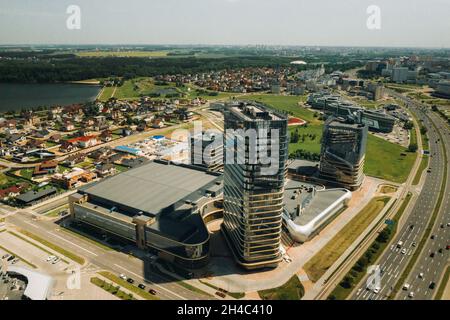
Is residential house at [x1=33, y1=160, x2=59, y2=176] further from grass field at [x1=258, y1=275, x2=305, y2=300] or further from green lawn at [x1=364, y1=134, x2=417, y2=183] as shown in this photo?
green lawn at [x1=364, y1=134, x2=417, y2=183]

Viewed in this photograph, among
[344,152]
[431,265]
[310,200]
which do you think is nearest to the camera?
[431,265]

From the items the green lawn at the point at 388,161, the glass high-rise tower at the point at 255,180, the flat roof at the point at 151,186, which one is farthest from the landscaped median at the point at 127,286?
the green lawn at the point at 388,161

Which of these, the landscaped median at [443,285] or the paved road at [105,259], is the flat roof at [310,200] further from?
the paved road at [105,259]

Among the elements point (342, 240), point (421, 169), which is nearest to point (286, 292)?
point (342, 240)

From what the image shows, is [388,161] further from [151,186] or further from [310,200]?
[151,186]

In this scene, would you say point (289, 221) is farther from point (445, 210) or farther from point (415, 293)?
point (445, 210)

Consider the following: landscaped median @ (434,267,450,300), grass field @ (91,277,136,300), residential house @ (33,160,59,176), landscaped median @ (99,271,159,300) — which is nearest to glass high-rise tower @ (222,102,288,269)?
landscaped median @ (99,271,159,300)

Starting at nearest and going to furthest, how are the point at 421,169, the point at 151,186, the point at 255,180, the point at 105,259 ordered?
the point at 255,180 → the point at 105,259 → the point at 151,186 → the point at 421,169
